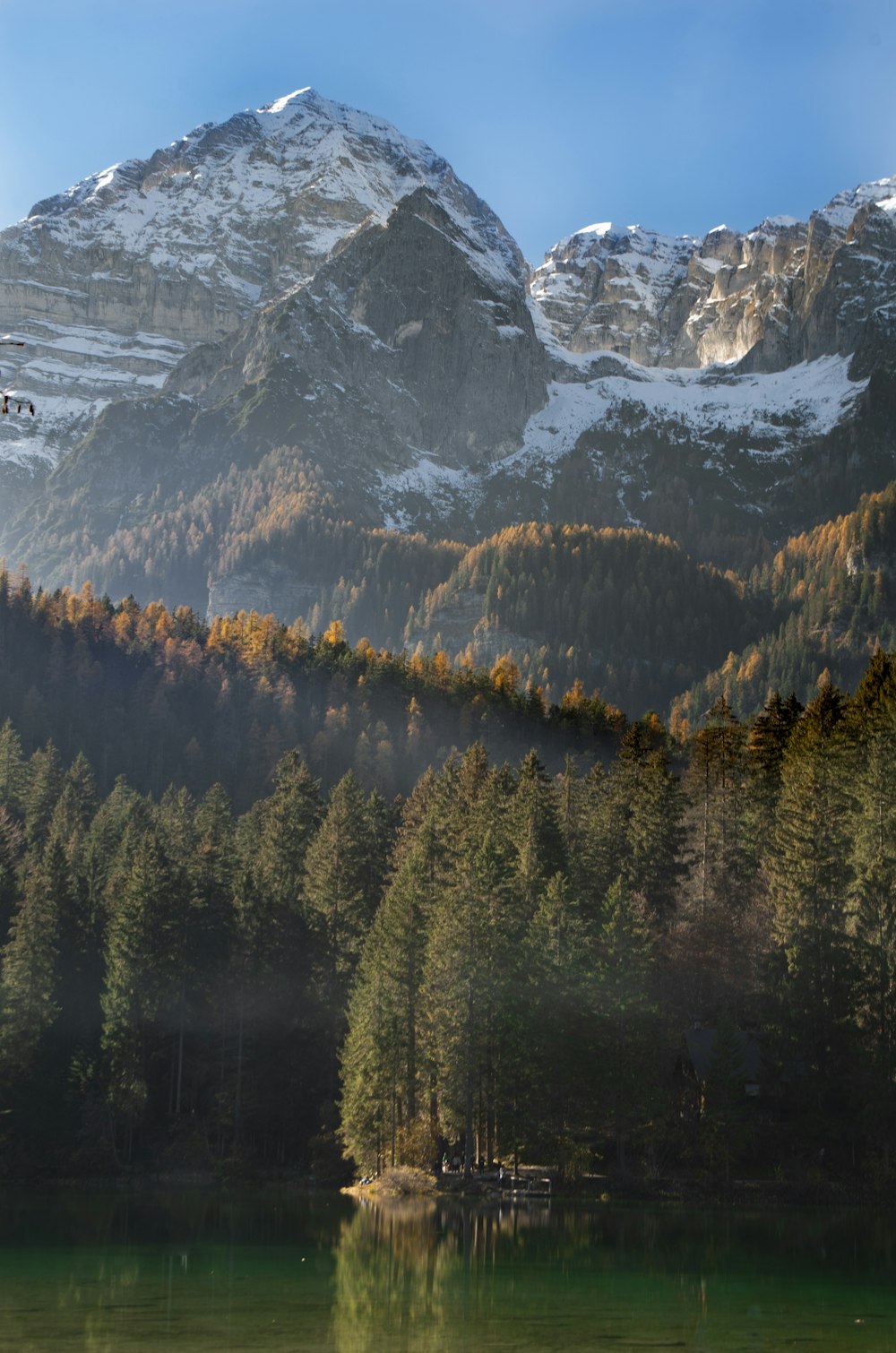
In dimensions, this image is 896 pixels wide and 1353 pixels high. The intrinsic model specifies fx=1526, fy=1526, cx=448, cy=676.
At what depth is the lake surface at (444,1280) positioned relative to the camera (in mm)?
37031

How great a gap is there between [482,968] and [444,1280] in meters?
27.9

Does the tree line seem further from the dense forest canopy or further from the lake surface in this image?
the lake surface

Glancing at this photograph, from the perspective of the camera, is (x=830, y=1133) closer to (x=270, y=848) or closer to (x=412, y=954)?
(x=412, y=954)

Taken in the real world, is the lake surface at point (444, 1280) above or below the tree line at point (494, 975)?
below

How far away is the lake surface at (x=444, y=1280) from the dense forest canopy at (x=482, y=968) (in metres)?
7.83

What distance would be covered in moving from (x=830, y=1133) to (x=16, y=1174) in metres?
41.3

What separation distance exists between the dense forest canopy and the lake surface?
308 inches

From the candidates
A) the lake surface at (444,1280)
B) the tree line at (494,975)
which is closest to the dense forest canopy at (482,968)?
the tree line at (494,975)

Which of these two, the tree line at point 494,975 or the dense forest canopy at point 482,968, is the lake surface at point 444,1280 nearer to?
the dense forest canopy at point 482,968

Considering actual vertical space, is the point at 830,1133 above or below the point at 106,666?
below

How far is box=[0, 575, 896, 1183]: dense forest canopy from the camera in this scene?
7144 cm

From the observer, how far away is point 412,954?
7812 centimetres

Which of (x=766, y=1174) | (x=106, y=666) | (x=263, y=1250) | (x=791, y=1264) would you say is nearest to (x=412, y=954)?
(x=766, y=1174)

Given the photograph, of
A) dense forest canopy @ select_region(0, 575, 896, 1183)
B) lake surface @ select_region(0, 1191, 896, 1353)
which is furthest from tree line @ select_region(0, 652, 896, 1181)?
lake surface @ select_region(0, 1191, 896, 1353)
